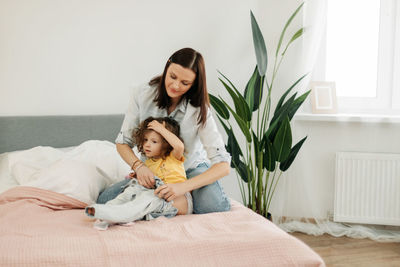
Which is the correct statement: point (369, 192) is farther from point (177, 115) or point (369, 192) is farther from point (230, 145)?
point (177, 115)

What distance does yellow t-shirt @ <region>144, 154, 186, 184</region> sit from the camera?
1765 millimetres

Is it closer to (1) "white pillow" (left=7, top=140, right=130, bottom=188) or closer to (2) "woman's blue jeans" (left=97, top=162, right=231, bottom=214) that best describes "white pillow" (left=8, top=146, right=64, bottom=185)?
(1) "white pillow" (left=7, top=140, right=130, bottom=188)

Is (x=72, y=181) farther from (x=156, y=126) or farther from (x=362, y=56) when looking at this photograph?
(x=362, y=56)

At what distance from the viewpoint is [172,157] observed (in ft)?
5.99

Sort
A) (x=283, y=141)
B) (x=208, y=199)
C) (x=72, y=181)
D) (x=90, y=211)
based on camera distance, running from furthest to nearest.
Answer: (x=283, y=141) → (x=72, y=181) → (x=208, y=199) → (x=90, y=211)

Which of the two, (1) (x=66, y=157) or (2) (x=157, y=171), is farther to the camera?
(1) (x=66, y=157)

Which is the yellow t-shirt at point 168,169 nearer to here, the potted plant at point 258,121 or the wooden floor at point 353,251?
the potted plant at point 258,121

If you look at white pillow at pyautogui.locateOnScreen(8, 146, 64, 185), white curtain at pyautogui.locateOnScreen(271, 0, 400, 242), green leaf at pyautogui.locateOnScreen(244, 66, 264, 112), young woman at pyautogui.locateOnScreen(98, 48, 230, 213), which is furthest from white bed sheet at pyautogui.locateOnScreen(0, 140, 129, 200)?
white curtain at pyautogui.locateOnScreen(271, 0, 400, 242)

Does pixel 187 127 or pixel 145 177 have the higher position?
pixel 187 127

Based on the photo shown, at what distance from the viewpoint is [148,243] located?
1.37 meters

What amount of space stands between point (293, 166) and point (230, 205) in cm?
117

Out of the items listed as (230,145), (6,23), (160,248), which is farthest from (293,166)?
(6,23)

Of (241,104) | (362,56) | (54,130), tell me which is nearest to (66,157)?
(54,130)

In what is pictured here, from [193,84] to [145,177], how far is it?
45 cm
